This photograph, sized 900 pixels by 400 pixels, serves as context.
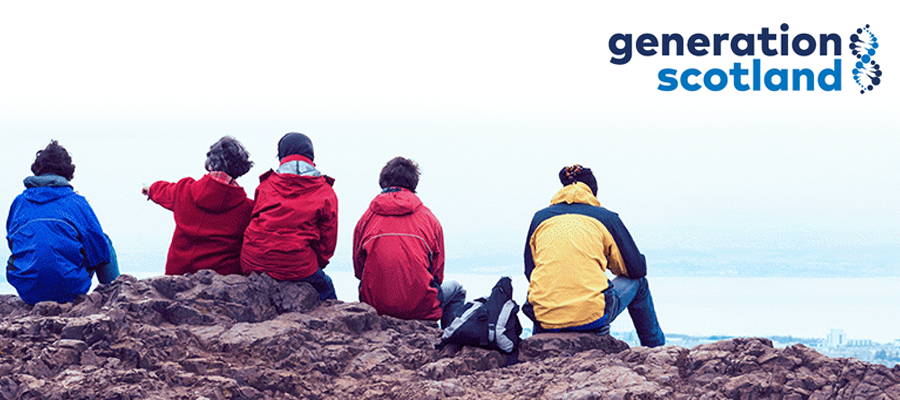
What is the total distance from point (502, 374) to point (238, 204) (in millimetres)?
3712

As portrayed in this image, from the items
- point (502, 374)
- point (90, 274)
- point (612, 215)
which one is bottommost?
point (502, 374)

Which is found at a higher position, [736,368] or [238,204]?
[238,204]

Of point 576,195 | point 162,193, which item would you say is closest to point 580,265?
point 576,195

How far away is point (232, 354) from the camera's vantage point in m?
8.28

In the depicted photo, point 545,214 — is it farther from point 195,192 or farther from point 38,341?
point 38,341

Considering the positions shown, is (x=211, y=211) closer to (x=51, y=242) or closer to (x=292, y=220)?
(x=292, y=220)

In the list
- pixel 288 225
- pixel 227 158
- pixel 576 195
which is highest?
pixel 227 158

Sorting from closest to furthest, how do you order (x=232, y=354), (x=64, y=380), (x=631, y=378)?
(x=64, y=380), (x=631, y=378), (x=232, y=354)

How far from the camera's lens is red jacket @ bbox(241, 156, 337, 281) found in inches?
371

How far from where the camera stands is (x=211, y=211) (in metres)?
9.69

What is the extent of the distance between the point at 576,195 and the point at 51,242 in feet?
21.3

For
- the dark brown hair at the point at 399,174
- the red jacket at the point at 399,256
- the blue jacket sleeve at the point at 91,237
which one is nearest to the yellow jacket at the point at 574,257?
the red jacket at the point at 399,256

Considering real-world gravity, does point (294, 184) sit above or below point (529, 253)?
above

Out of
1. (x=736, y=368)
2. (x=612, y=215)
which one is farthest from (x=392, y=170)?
(x=736, y=368)
